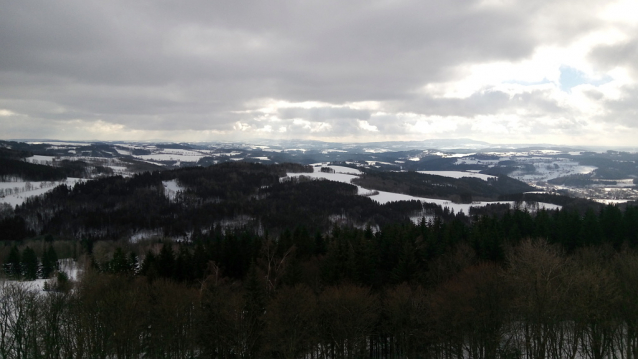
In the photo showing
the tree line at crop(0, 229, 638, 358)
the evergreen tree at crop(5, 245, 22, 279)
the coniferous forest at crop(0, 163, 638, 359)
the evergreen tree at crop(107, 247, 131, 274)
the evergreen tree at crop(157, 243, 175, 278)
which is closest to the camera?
the tree line at crop(0, 229, 638, 358)

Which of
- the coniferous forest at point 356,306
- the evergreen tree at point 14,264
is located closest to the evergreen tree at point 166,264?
the coniferous forest at point 356,306

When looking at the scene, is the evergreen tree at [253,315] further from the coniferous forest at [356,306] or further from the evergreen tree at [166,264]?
the evergreen tree at [166,264]

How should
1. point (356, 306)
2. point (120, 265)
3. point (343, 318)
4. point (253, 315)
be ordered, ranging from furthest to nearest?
point (120, 265), point (253, 315), point (356, 306), point (343, 318)

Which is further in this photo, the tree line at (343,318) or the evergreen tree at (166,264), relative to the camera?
the evergreen tree at (166,264)

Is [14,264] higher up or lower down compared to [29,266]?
higher up

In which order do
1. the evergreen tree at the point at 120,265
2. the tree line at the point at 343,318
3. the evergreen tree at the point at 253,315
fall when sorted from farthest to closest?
the evergreen tree at the point at 120,265 < the evergreen tree at the point at 253,315 < the tree line at the point at 343,318

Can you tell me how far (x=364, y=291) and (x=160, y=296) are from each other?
17123mm

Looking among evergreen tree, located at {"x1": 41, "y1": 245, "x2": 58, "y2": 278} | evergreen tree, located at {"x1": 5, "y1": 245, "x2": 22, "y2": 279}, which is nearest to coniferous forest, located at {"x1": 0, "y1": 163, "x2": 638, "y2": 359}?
evergreen tree, located at {"x1": 5, "y1": 245, "x2": 22, "y2": 279}

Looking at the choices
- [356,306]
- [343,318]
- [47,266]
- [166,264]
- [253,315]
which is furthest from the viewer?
[47,266]

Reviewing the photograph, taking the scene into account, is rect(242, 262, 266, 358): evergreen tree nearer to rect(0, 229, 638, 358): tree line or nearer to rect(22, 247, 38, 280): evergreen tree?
rect(0, 229, 638, 358): tree line

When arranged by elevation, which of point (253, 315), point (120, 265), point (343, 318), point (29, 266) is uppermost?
point (343, 318)

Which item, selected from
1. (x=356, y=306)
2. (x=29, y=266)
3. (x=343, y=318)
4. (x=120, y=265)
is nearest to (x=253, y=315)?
(x=343, y=318)

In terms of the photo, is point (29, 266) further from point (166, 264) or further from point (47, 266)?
point (166, 264)

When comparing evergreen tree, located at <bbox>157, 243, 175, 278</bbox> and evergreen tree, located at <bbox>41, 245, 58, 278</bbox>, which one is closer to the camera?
evergreen tree, located at <bbox>157, 243, 175, 278</bbox>
